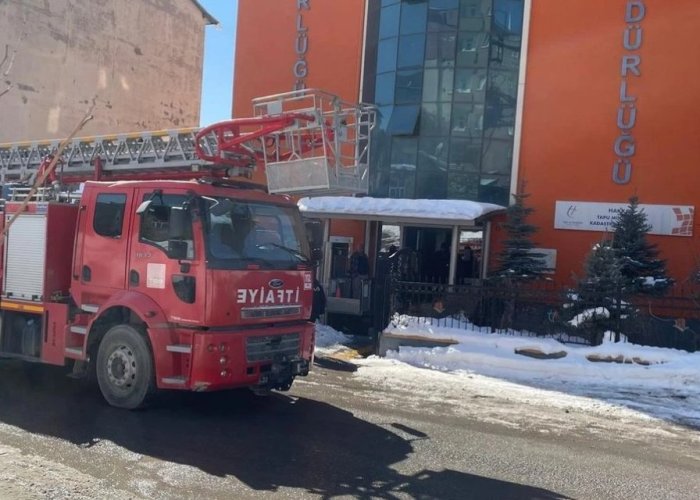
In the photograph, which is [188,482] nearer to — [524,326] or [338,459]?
[338,459]

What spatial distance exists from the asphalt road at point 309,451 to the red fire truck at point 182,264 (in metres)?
0.46

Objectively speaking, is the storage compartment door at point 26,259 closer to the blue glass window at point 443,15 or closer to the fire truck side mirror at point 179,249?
the fire truck side mirror at point 179,249

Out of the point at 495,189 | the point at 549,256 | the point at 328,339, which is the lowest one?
the point at 328,339

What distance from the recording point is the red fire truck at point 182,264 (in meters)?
7.10

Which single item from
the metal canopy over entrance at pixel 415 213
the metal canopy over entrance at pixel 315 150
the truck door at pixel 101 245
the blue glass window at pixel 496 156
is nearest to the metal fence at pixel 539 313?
the metal canopy over entrance at pixel 315 150

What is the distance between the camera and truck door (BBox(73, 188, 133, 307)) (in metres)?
7.69

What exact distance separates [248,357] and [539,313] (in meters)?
6.52

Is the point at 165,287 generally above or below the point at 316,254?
below

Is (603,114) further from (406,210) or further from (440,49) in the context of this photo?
(406,210)

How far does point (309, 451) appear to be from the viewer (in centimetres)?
635

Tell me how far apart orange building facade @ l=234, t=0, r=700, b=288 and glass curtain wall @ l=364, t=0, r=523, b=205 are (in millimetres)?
316

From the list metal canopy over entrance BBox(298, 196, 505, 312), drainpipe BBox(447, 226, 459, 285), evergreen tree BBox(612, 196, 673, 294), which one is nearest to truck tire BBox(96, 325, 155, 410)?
metal canopy over entrance BBox(298, 196, 505, 312)

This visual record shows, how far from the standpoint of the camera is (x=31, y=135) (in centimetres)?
2597

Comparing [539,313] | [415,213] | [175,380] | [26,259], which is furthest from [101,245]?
[415,213]
